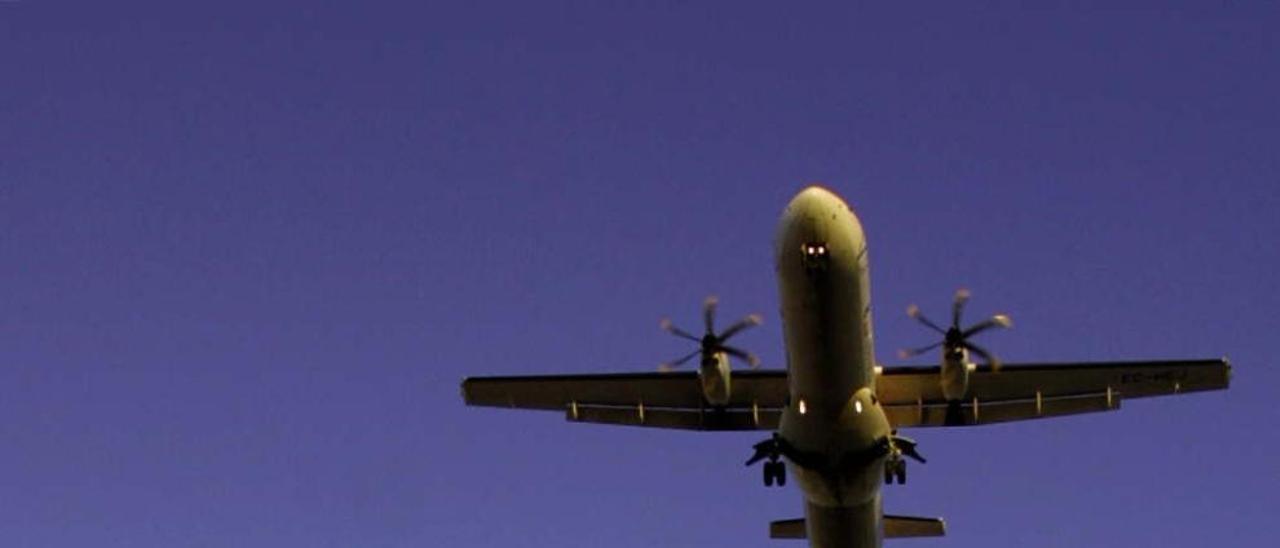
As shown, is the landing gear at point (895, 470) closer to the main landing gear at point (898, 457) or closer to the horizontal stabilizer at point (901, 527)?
the main landing gear at point (898, 457)

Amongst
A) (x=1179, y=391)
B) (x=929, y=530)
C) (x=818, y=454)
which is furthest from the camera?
(x=929, y=530)

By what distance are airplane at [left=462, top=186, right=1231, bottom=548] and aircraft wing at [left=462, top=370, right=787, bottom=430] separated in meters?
0.04

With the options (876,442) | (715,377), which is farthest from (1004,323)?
(715,377)

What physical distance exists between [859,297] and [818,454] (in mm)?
4952

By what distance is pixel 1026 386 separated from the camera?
48.1 meters

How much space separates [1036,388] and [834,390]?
9.07m

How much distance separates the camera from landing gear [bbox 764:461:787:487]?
150 ft

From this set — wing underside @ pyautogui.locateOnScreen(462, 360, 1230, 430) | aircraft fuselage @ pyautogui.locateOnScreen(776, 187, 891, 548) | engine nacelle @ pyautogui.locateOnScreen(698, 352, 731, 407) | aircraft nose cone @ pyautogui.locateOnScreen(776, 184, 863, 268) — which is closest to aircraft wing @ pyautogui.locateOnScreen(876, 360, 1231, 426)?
wing underside @ pyautogui.locateOnScreen(462, 360, 1230, 430)

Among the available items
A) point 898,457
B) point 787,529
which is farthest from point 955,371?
point 787,529

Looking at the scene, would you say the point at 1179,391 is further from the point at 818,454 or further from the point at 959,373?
the point at 818,454

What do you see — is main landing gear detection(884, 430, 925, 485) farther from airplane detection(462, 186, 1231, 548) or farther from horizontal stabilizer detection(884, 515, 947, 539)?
horizontal stabilizer detection(884, 515, 947, 539)

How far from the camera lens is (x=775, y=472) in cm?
4597

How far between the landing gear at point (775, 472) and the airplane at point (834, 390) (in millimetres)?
39

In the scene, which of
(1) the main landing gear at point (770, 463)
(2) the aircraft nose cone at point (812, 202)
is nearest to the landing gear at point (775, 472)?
(1) the main landing gear at point (770, 463)
